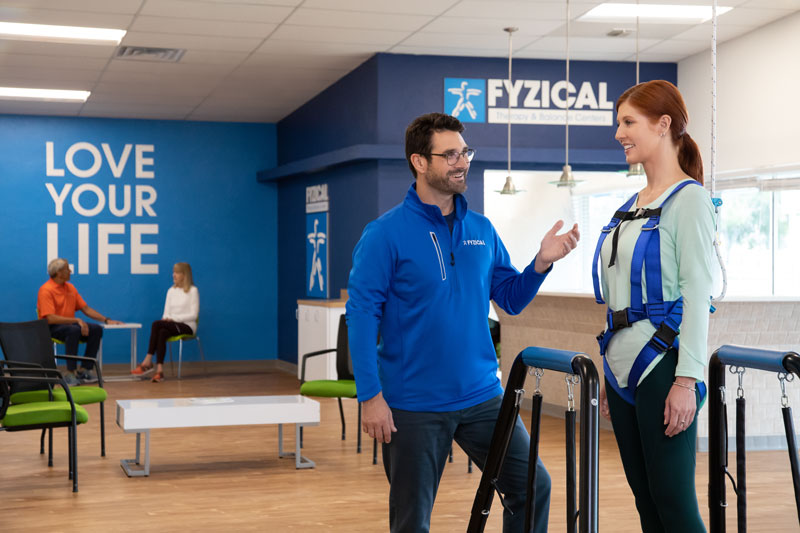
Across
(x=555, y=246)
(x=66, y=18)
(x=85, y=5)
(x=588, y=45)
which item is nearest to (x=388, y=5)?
(x=85, y=5)

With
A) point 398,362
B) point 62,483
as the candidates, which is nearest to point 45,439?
point 62,483

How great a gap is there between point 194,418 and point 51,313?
5.38 metres

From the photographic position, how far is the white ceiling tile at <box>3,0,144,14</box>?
23.2 ft

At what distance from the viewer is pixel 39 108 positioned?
38.1 ft

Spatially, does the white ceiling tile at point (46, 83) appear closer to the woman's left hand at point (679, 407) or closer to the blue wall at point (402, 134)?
the blue wall at point (402, 134)

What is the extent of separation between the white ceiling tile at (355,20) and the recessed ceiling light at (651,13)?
4.36ft

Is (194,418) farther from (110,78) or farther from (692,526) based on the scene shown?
(110,78)

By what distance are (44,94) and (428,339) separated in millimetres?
9073

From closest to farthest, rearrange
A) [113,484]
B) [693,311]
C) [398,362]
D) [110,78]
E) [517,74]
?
[693,311] → [398,362] → [113,484] → [517,74] → [110,78]

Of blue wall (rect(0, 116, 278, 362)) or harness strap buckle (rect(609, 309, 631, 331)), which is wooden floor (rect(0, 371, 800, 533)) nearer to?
harness strap buckle (rect(609, 309, 631, 331))

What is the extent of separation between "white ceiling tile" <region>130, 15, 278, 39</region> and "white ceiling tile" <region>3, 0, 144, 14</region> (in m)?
0.28

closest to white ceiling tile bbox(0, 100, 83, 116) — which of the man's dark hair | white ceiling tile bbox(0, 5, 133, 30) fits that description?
white ceiling tile bbox(0, 5, 133, 30)

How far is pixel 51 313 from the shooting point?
1052 centimetres

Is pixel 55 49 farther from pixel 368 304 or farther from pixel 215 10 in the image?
pixel 368 304
